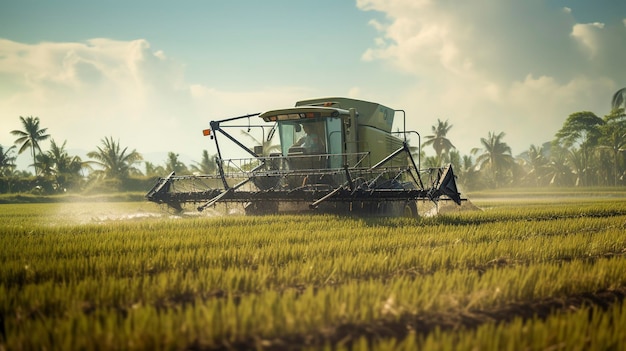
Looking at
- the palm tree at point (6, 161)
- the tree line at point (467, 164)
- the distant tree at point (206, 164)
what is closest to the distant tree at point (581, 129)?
the tree line at point (467, 164)

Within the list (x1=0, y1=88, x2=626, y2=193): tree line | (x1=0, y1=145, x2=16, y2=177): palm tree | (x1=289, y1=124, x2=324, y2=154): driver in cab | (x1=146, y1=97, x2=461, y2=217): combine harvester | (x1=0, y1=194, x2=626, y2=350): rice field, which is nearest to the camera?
(x1=0, y1=194, x2=626, y2=350): rice field

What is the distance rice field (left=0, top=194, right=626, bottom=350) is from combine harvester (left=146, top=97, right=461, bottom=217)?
300 cm

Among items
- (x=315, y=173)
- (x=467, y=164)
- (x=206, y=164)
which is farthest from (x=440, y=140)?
(x=315, y=173)

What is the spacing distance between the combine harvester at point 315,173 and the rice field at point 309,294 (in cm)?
300

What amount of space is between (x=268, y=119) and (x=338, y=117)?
1670mm

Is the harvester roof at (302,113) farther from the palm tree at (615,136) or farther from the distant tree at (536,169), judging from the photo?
the distant tree at (536,169)

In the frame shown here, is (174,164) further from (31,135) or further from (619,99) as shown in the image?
(619,99)

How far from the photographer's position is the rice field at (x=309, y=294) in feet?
8.80

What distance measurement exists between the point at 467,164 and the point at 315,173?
4735 cm

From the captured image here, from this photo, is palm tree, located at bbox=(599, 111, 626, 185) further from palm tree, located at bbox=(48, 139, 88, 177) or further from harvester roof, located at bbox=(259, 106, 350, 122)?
palm tree, located at bbox=(48, 139, 88, 177)

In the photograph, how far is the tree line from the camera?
118 feet

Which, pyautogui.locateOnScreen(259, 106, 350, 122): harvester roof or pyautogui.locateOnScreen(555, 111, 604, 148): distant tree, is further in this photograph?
pyautogui.locateOnScreen(555, 111, 604, 148): distant tree

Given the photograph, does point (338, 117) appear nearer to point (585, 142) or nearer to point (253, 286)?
point (253, 286)

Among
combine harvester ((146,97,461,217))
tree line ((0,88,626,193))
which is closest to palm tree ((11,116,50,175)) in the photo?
tree line ((0,88,626,193))
